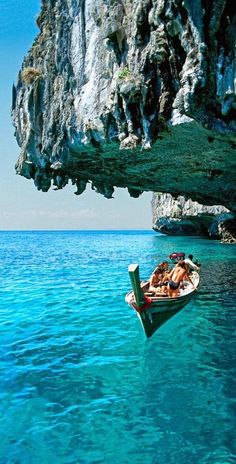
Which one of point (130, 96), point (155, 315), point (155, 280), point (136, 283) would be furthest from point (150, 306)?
point (130, 96)

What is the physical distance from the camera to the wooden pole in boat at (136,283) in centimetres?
1012

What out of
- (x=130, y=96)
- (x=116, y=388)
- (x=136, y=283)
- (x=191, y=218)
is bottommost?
(x=116, y=388)

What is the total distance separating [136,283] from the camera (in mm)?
10398

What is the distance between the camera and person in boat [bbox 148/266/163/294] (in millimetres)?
14750

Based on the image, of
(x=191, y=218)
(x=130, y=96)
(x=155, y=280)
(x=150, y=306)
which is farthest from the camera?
(x=191, y=218)

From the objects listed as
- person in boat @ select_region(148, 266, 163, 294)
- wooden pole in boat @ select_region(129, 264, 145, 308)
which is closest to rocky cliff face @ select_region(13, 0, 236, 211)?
person in boat @ select_region(148, 266, 163, 294)

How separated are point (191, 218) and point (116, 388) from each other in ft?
198

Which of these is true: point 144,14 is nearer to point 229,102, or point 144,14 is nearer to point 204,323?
point 229,102

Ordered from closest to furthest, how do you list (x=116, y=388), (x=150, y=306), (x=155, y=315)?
(x=116, y=388) < (x=150, y=306) < (x=155, y=315)

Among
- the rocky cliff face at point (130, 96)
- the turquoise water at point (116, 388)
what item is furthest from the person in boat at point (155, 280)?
the rocky cliff face at point (130, 96)

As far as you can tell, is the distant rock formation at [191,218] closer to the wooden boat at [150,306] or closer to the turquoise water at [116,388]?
the turquoise water at [116,388]

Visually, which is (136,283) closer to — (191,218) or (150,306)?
(150,306)

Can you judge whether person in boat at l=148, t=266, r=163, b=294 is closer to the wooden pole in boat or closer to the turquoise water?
the turquoise water

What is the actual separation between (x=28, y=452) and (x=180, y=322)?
351 inches
